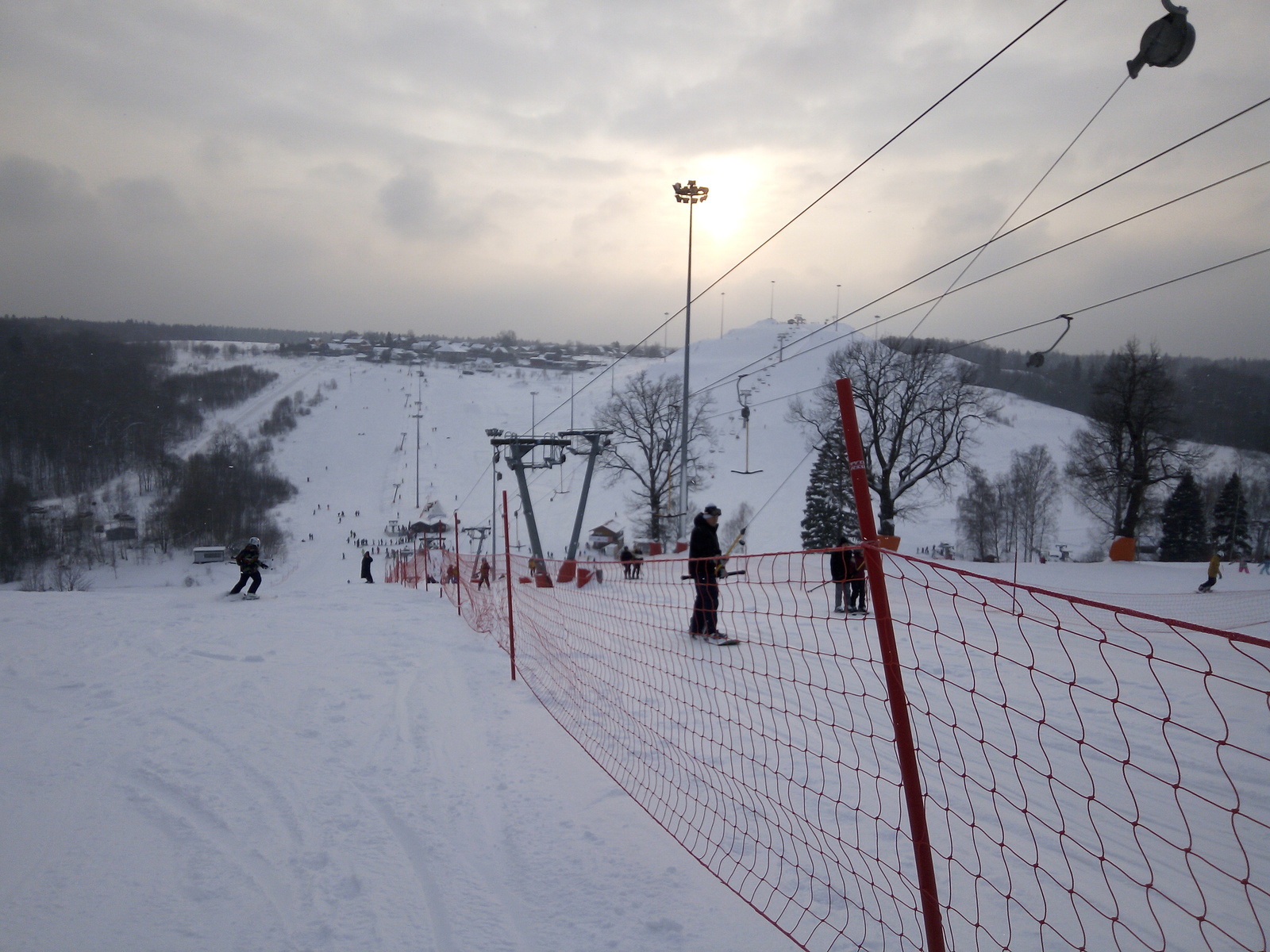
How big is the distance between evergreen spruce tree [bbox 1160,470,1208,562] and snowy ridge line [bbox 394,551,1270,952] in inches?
1223

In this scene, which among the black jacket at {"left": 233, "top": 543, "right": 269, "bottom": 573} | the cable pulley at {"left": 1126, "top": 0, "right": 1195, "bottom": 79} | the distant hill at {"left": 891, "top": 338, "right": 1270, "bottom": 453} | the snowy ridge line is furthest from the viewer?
the distant hill at {"left": 891, "top": 338, "right": 1270, "bottom": 453}

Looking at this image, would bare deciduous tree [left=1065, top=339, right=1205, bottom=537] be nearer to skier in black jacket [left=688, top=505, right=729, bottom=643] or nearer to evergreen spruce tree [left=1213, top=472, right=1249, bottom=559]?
evergreen spruce tree [left=1213, top=472, right=1249, bottom=559]

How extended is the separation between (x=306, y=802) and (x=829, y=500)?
114 ft

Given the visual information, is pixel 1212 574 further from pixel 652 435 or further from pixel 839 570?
pixel 652 435

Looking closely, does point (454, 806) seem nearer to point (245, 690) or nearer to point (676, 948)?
point (676, 948)

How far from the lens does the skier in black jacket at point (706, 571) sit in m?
8.21

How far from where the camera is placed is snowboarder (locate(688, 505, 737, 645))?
26.9 feet

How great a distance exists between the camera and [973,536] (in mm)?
57938

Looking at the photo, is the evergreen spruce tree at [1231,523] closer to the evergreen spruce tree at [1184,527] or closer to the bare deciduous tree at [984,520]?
the evergreen spruce tree at [1184,527]

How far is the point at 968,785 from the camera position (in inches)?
195

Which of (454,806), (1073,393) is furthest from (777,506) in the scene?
(454,806)

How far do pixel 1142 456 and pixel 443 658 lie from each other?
98.7ft

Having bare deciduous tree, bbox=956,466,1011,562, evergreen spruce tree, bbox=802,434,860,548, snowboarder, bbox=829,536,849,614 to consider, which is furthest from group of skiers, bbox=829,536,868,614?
bare deciduous tree, bbox=956,466,1011,562

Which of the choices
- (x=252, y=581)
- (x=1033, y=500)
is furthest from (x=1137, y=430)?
(x=1033, y=500)
